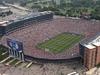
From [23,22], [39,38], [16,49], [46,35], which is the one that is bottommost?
[39,38]

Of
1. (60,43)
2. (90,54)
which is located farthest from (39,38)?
(90,54)

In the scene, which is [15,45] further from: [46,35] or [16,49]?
[46,35]

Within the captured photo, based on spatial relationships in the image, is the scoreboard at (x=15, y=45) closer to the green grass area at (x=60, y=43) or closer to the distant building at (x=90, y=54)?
the green grass area at (x=60, y=43)

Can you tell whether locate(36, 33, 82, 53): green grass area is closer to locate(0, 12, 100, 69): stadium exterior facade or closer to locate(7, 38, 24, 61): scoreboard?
locate(0, 12, 100, 69): stadium exterior facade

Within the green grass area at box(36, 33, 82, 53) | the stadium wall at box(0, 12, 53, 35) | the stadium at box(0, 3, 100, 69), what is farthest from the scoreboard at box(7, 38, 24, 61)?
the stadium wall at box(0, 12, 53, 35)

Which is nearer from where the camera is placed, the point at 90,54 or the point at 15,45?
the point at 90,54

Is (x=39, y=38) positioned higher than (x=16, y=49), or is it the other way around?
(x=16, y=49)

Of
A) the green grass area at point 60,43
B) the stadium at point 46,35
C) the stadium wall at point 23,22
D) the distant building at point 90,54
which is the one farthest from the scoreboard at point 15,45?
the stadium wall at point 23,22

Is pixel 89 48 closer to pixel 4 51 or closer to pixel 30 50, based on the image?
pixel 30 50

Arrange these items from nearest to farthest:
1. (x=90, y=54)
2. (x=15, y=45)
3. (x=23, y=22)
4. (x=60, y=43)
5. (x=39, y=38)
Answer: (x=90, y=54) < (x=15, y=45) < (x=60, y=43) < (x=39, y=38) < (x=23, y=22)
